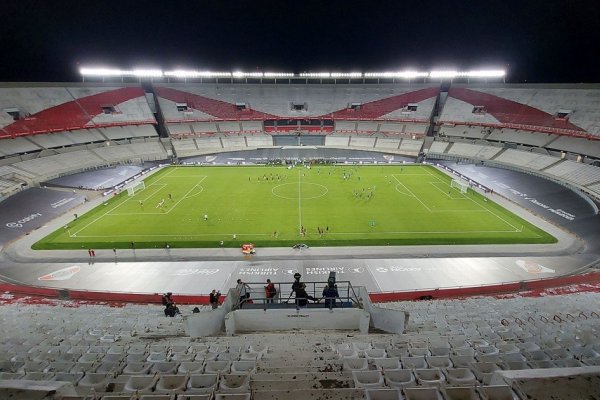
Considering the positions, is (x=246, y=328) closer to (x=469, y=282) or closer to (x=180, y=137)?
(x=469, y=282)

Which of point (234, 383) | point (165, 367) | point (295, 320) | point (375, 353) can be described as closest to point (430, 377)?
point (375, 353)

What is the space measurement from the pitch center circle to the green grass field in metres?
0.13

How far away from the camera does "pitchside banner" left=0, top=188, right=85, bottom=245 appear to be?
33.0m

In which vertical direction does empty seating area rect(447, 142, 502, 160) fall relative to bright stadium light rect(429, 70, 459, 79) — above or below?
below

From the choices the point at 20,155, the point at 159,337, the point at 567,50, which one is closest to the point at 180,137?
the point at 20,155

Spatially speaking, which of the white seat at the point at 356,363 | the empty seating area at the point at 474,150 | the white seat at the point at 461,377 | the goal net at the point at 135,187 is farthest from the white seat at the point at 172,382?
the empty seating area at the point at 474,150

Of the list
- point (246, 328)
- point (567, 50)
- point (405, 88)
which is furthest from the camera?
point (405, 88)

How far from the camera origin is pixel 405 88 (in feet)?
268

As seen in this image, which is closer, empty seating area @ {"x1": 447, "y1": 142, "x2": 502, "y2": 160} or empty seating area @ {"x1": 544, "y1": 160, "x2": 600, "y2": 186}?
empty seating area @ {"x1": 544, "y1": 160, "x2": 600, "y2": 186}

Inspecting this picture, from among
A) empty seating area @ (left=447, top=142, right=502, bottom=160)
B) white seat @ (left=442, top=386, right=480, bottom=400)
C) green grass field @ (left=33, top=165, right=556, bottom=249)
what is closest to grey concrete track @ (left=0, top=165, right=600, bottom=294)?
green grass field @ (left=33, top=165, right=556, bottom=249)

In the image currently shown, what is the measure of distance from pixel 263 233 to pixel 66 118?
51474 millimetres

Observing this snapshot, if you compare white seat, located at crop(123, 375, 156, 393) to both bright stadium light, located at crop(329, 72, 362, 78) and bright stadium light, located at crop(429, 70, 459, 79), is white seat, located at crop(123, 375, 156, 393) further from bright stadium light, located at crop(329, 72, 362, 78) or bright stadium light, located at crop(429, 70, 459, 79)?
bright stadium light, located at crop(429, 70, 459, 79)

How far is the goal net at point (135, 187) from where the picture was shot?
145ft

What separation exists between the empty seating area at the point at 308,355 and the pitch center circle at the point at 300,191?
28.7m
